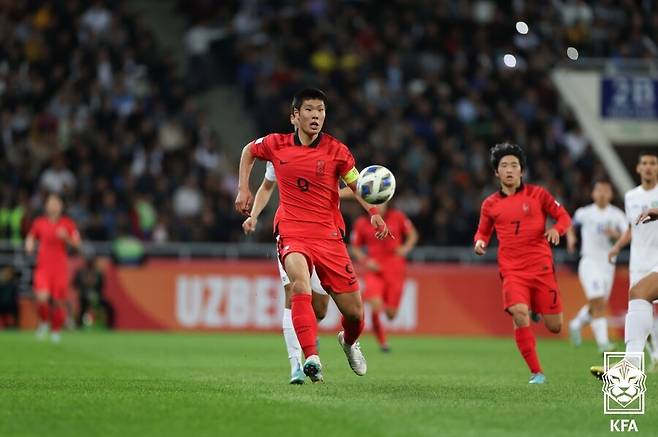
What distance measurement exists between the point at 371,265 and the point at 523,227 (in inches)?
286

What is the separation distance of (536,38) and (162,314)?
37.5ft

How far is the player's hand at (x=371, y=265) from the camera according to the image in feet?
68.0

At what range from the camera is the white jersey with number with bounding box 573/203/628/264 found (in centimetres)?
2059

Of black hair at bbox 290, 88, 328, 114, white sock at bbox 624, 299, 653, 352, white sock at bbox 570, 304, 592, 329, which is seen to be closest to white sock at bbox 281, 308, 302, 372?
black hair at bbox 290, 88, 328, 114

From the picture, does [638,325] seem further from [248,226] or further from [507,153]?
[248,226]

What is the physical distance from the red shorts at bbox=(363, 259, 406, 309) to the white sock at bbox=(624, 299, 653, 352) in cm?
913

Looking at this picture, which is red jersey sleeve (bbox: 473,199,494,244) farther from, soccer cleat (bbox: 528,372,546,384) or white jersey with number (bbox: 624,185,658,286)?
white jersey with number (bbox: 624,185,658,286)

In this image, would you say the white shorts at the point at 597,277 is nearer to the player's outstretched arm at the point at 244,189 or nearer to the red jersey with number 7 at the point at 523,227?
the red jersey with number 7 at the point at 523,227

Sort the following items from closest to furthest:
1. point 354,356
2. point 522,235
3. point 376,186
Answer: point 376,186 → point 354,356 → point 522,235

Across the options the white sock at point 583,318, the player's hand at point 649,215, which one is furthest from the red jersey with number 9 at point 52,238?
the player's hand at point 649,215

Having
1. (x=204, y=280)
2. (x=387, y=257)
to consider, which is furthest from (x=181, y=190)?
(x=387, y=257)

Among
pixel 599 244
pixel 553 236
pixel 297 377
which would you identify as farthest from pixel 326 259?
pixel 599 244

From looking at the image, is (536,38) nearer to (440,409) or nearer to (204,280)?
(204,280)

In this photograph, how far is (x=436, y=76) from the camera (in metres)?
30.7
